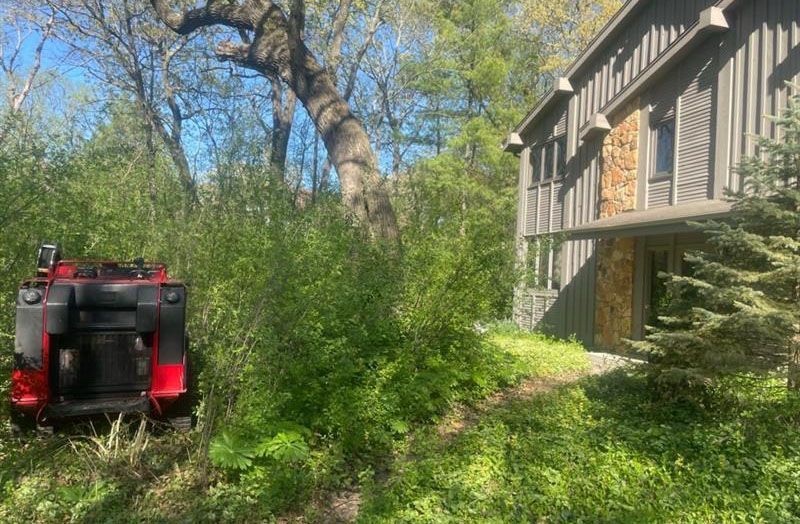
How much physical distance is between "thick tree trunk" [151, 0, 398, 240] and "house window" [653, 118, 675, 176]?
232 inches

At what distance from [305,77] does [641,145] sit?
684cm

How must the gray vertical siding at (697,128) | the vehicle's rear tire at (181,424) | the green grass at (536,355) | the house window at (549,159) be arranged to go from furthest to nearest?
the house window at (549,159) < the gray vertical siding at (697,128) < the green grass at (536,355) < the vehicle's rear tire at (181,424)

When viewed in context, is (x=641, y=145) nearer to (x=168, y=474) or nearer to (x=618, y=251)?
(x=618, y=251)

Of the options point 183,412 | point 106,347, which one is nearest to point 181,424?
point 183,412

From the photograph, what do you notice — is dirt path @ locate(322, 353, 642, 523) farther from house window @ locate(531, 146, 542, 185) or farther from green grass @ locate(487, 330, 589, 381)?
house window @ locate(531, 146, 542, 185)

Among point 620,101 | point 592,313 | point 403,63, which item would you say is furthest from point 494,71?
point 592,313

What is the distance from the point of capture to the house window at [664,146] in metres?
10.6

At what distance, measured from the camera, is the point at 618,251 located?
11719 millimetres

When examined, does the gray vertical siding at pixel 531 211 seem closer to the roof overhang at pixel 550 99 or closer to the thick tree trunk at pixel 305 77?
the roof overhang at pixel 550 99

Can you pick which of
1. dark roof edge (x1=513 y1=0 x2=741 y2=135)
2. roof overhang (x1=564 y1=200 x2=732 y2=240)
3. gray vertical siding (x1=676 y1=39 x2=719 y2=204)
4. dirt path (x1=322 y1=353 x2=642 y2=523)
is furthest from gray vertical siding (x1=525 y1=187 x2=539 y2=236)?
dirt path (x1=322 y1=353 x2=642 y2=523)

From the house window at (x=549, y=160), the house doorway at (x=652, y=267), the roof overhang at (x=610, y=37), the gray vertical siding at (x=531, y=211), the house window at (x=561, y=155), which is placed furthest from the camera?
the gray vertical siding at (x=531, y=211)

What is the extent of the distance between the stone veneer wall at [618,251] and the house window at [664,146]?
0.40m

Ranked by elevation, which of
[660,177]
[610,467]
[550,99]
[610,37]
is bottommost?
[610,467]

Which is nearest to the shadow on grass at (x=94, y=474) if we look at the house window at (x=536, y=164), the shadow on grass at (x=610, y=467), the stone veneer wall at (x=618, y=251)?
the shadow on grass at (x=610, y=467)
